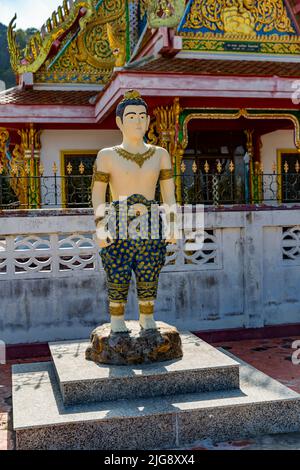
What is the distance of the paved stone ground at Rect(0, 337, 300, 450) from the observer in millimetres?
4285

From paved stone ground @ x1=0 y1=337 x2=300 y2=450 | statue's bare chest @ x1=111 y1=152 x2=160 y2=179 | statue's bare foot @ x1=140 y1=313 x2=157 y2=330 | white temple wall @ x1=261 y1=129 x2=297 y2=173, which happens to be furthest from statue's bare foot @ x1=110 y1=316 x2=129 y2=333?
white temple wall @ x1=261 y1=129 x2=297 y2=173

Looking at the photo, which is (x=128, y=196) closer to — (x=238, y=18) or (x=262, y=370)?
(x=262, y=370)

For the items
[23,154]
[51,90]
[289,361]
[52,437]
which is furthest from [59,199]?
[52,437]

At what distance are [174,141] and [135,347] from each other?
4836 millimetres

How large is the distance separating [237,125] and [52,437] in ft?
28.4

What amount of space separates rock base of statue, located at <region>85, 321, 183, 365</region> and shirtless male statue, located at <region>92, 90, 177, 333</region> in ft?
0.42

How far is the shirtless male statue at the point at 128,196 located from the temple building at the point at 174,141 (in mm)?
2064

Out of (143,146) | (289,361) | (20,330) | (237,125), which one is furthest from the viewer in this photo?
(237,125)

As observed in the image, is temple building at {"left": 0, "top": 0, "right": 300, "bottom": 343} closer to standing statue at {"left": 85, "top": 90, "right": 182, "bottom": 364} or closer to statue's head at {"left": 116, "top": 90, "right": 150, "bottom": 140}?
standing statue at {"left": 85, "top": 90, "right": 182, "bottom": 364}

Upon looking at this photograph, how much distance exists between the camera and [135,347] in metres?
5.02

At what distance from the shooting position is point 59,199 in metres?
11.8

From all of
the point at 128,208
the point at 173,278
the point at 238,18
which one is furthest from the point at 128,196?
the point at 238,18

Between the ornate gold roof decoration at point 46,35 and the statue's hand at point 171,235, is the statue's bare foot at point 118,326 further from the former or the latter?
the ornate gold roof decoration at point 46,35

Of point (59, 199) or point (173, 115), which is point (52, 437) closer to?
point (173, 115)
